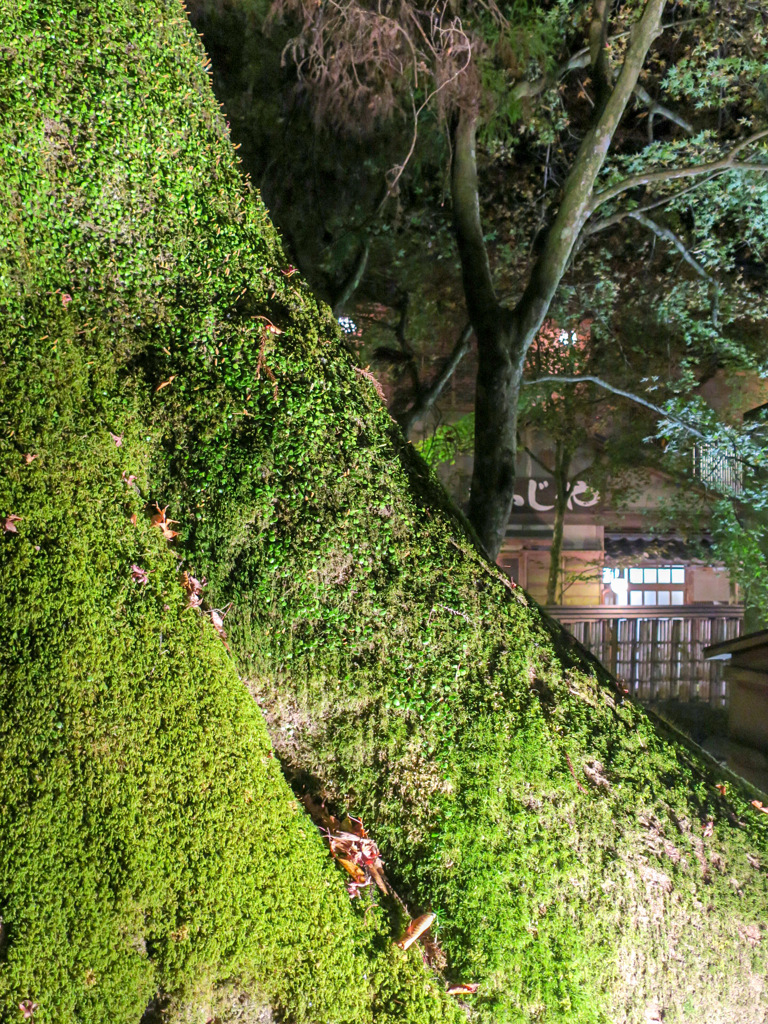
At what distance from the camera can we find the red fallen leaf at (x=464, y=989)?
81.1 inches

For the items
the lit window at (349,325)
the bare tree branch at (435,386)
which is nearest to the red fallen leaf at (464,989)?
the bare tree branch at (435,386)

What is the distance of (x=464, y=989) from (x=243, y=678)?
112 centimetres

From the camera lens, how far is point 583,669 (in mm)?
2785

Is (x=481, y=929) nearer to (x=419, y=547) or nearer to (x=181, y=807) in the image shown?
(x=181, y=807)

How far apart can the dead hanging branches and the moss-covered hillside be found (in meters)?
3.72

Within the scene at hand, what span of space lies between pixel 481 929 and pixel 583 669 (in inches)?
40.6

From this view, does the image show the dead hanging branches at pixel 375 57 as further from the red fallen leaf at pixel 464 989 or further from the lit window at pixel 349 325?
the red fallen leaf at pixel 464 989

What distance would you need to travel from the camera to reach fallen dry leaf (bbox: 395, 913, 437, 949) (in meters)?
2.08

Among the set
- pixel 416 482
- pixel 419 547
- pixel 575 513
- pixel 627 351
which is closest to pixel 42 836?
pixel 419 547

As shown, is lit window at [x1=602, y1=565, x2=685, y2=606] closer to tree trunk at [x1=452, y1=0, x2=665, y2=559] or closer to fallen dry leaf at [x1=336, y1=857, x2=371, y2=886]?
tree trunk at [x1=452, y1=0, x2=665, y2=559]

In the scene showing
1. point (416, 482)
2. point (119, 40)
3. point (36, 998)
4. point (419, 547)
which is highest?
point (119, 40)

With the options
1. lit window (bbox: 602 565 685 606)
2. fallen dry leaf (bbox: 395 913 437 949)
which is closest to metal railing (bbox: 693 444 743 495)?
lit window (bbox: 602 565 685 606)

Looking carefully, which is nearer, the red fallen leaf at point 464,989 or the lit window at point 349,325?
the red fallen leaf at point 464,989

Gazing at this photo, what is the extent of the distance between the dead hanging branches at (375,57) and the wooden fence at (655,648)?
8.94m
